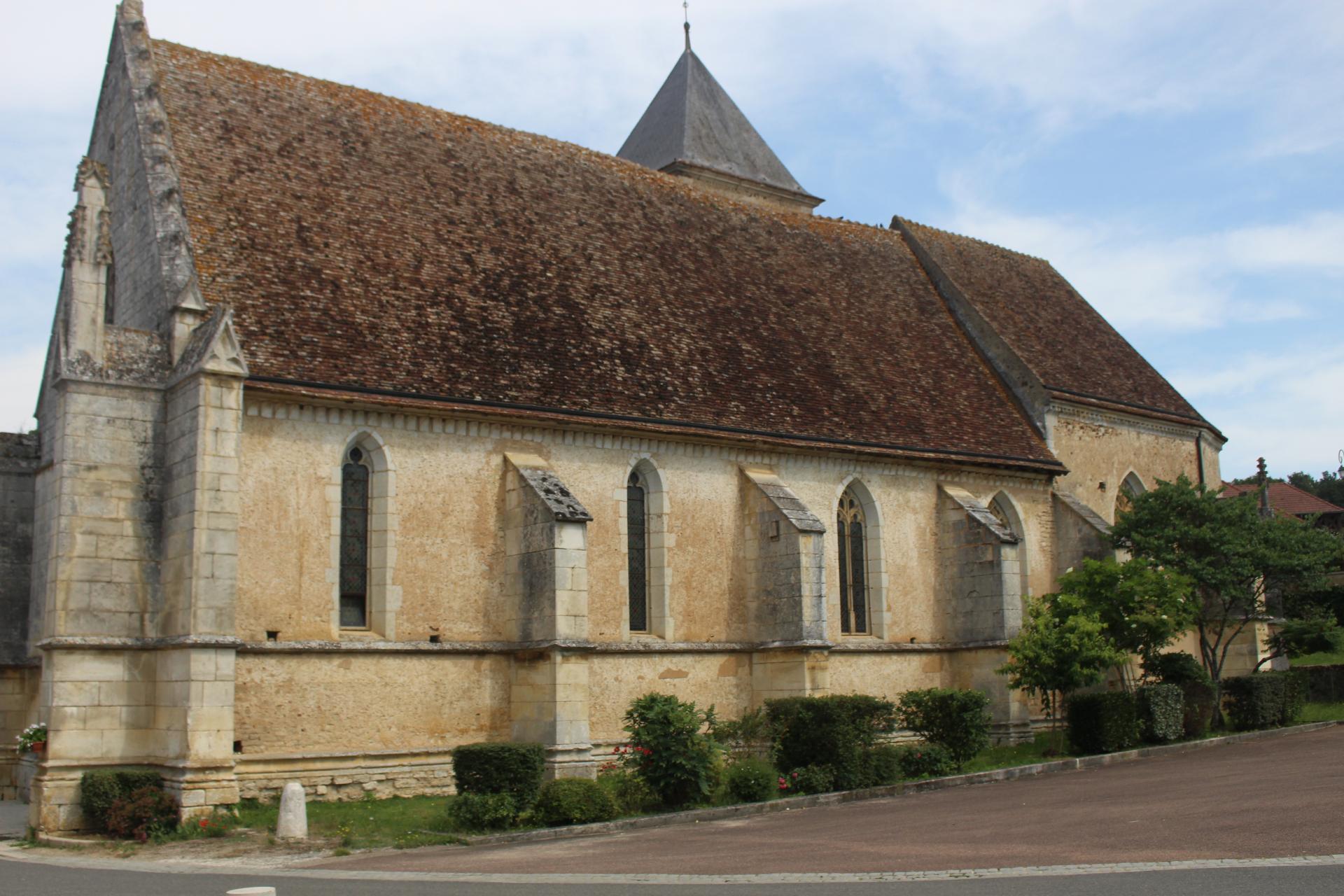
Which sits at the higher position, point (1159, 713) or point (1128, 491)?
point (1128, 491)

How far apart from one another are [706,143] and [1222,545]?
61.6 feet

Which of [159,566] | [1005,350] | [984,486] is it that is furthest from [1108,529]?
[159,566]

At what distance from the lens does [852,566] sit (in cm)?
2575

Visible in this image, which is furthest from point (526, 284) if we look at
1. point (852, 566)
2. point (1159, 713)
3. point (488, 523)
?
point (1159, 713)

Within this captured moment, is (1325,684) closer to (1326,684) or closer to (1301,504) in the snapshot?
(1326,684)

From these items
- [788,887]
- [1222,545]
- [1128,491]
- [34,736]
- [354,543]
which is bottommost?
[788,887]

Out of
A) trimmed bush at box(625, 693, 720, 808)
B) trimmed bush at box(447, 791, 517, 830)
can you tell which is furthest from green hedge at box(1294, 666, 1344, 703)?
trimmed bush at box(447, 791, 517, 830)

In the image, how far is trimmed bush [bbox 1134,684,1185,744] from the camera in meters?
25.5

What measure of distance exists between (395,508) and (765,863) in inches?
364

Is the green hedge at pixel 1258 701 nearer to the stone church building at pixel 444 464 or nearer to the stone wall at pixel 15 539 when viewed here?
the stone church building at pixel 444 464

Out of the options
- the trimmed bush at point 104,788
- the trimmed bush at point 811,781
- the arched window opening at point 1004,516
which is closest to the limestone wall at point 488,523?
the trimmed bush at point 104,788

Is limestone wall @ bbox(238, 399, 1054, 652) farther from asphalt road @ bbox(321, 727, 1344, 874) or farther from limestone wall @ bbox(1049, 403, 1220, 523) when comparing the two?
limestone wall @ bbox(1049, 403, 1220, 523)

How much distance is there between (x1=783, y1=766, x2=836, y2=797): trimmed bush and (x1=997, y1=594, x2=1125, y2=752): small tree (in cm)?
582

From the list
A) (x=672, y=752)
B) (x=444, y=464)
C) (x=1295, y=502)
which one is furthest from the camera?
(x=1295, y=502)
